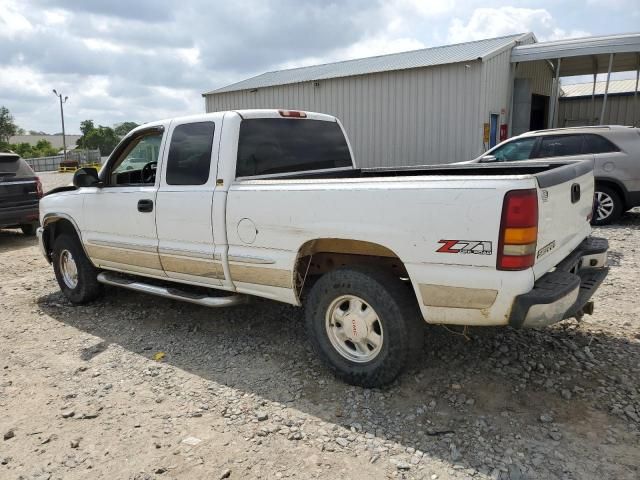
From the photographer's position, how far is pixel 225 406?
3324mm

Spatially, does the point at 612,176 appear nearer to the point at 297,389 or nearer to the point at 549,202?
the point at 549,202

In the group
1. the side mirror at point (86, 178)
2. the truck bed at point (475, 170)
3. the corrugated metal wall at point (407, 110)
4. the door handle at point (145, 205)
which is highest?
the corrugated metal wall at point (407, 110)

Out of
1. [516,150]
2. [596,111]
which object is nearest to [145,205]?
[516,150]

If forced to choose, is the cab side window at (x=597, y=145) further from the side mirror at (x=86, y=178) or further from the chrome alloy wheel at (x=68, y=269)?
the chrome alloy wheel at (x=68, y=269)

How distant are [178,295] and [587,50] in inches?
473

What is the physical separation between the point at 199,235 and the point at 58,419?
157cm

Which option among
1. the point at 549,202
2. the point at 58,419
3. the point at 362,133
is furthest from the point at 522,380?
the point at 362,133

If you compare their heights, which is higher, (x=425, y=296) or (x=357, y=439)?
(x=425, y=296)

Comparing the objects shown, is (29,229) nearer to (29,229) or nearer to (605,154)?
(29,229)

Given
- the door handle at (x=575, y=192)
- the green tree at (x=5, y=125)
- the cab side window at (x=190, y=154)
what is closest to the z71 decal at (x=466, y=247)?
the door handle at (x=575, y=192)

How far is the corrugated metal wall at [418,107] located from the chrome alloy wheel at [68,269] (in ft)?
31.2

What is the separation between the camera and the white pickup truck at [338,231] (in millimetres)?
2762

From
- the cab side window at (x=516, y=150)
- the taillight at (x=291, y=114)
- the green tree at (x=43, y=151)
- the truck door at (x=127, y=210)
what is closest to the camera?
the taillight at (x=291, y=114)

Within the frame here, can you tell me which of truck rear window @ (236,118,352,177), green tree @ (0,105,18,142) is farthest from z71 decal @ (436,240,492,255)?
green tree @ (0,105,18,142)
